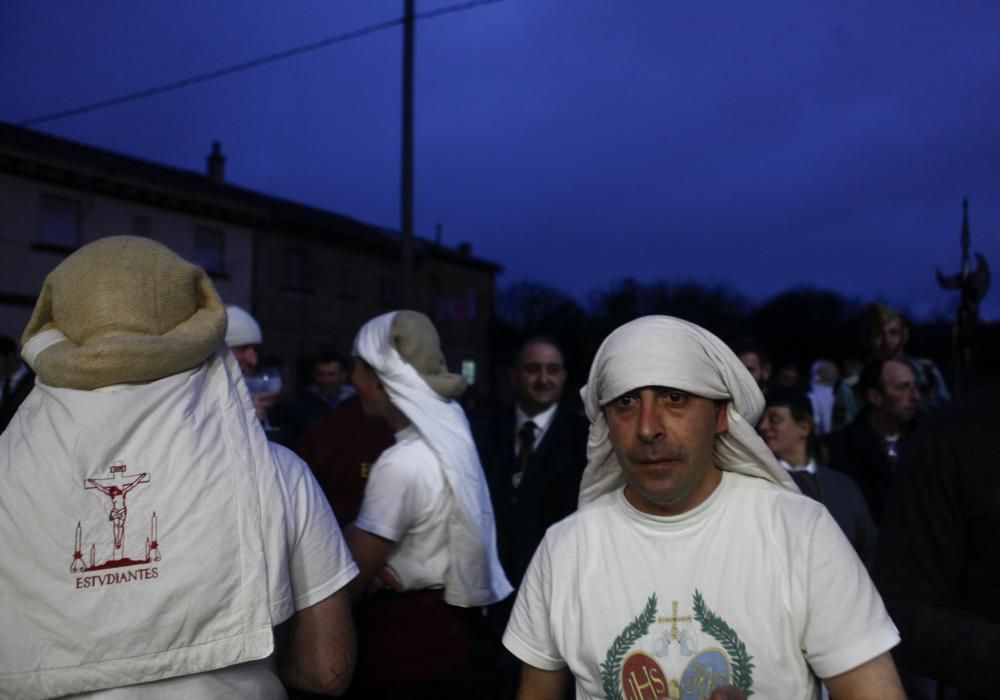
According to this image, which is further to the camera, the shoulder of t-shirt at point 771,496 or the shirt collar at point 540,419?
the shirt collar at point 540,419

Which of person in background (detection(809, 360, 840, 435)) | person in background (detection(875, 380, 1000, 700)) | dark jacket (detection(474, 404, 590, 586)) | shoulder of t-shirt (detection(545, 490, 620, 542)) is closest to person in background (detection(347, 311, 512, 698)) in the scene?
shoulder of t-shirt (detection(545, 490, 620, 542))

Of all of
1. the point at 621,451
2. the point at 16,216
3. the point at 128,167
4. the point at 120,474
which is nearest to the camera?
the point at 120,474

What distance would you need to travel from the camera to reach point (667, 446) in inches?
76.9

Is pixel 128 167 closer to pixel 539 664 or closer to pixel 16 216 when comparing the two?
pixel 16 216

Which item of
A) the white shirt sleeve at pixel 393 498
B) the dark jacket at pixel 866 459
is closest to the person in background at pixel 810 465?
the dark jacket at pixel 866 459

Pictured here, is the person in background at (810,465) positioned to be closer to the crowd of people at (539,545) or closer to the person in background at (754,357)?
the person in background at (754,357)

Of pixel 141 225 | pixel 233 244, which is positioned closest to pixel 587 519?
pixel 141 225

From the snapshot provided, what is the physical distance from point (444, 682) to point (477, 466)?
31.7 inches

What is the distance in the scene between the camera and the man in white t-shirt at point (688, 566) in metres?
1.78

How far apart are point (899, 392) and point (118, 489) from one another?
171 inches

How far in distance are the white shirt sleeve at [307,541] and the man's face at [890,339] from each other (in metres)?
4.64

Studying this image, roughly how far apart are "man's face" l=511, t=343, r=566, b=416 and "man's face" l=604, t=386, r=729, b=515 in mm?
3028

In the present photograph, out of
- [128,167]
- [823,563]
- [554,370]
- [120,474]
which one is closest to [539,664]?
[823,563]

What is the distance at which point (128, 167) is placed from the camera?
2645 cm
